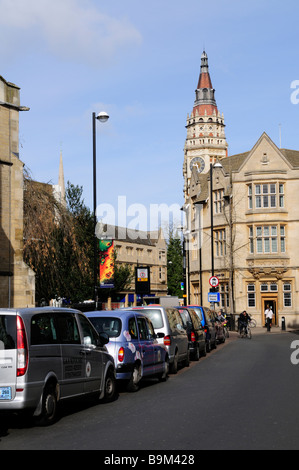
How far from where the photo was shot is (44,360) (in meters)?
10.4

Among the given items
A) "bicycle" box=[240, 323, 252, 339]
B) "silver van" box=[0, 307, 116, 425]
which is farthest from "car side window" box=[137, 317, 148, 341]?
"bicycle" box=[240, 323, 252, 339]

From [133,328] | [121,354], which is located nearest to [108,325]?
[133,328]

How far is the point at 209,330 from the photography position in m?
28.5

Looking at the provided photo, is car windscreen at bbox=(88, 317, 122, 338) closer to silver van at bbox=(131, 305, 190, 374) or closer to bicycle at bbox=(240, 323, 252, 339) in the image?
silver van at bbox=(131, 305, 190, 374)

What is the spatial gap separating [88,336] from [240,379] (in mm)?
5525

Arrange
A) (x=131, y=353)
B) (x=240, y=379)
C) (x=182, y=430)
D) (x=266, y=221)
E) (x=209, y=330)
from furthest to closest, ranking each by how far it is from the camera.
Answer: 1. (x=266, y=221)
2. (x=209, y=330)
3. (x=240, y=379)
4. (x=131, y=353)
5. (x=182, y=430)

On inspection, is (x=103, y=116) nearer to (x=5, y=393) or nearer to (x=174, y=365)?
(x=174, y=365)

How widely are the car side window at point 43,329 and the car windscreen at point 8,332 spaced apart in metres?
0.34

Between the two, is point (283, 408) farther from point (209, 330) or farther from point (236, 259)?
point (236, 259)

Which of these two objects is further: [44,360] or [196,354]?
[196,354]

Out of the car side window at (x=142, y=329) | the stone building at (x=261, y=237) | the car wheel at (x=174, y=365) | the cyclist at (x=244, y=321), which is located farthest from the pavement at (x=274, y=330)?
the car side window at (x=142, y=329)

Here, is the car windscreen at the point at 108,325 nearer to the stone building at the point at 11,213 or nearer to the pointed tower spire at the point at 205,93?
the stone building at the point at 11,213

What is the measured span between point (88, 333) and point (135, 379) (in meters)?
2.63
